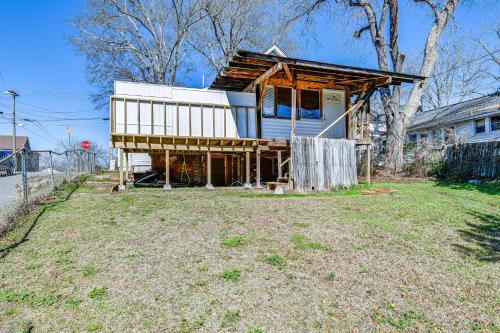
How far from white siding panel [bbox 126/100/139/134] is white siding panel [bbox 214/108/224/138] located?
8.39 feet

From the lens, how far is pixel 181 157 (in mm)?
13336

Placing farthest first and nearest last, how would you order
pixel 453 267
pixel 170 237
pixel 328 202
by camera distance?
1. pixel 328 202
2. pixel 170 237
3. pixel 453 267

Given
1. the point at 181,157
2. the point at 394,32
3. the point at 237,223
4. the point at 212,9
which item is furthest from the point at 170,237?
the point at 212,9

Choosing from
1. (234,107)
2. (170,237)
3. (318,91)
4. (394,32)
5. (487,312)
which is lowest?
(487,312)

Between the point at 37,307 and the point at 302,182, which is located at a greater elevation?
the point at 302,182

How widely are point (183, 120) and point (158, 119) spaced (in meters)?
0.79

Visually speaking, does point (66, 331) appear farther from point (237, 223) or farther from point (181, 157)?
point (181, 157)

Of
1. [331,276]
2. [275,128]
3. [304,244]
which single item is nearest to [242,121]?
[275,128]

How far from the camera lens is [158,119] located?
973cm

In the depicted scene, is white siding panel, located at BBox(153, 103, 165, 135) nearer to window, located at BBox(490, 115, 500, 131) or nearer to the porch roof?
the porch roof

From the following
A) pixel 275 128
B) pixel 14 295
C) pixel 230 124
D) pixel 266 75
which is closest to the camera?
pixel 14 295

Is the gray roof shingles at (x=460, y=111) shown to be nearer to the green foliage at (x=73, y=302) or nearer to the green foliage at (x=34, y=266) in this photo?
the green foliage at (x=73, y=302)

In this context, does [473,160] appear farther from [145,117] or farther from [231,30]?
[231,30]

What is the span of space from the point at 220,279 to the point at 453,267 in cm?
272
